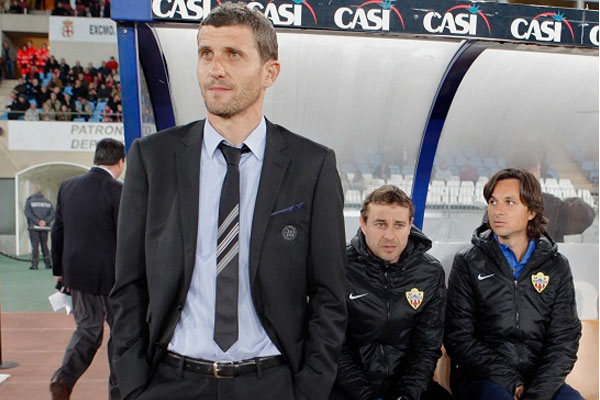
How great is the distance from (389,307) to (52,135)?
543 inches

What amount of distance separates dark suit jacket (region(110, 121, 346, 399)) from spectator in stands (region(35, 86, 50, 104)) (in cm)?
1693

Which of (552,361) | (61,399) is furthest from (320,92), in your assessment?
(61,399)

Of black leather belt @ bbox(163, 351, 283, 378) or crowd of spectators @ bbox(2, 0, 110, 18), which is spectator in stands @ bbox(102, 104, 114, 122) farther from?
black leather belt @ bbox(163, 351, 283, 378)

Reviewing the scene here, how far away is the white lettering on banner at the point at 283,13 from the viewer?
124 inches

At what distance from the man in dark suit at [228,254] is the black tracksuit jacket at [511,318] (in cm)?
136

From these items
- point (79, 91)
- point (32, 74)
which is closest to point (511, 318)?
point (79, 91)

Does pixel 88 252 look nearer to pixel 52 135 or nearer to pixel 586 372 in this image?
pixel 586 372

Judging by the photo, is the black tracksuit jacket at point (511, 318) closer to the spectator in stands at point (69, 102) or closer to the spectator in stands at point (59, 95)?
the spectator in stands at point (69, 102)

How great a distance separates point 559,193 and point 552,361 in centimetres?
254

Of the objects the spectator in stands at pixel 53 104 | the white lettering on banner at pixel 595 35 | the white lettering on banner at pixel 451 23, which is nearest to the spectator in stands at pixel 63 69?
the spectator in stands at pixel 53 104

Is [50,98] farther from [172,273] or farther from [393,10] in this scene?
[172,273]

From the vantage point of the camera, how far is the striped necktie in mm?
1578

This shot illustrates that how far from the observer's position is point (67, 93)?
1734 cm

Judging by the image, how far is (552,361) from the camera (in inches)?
108
